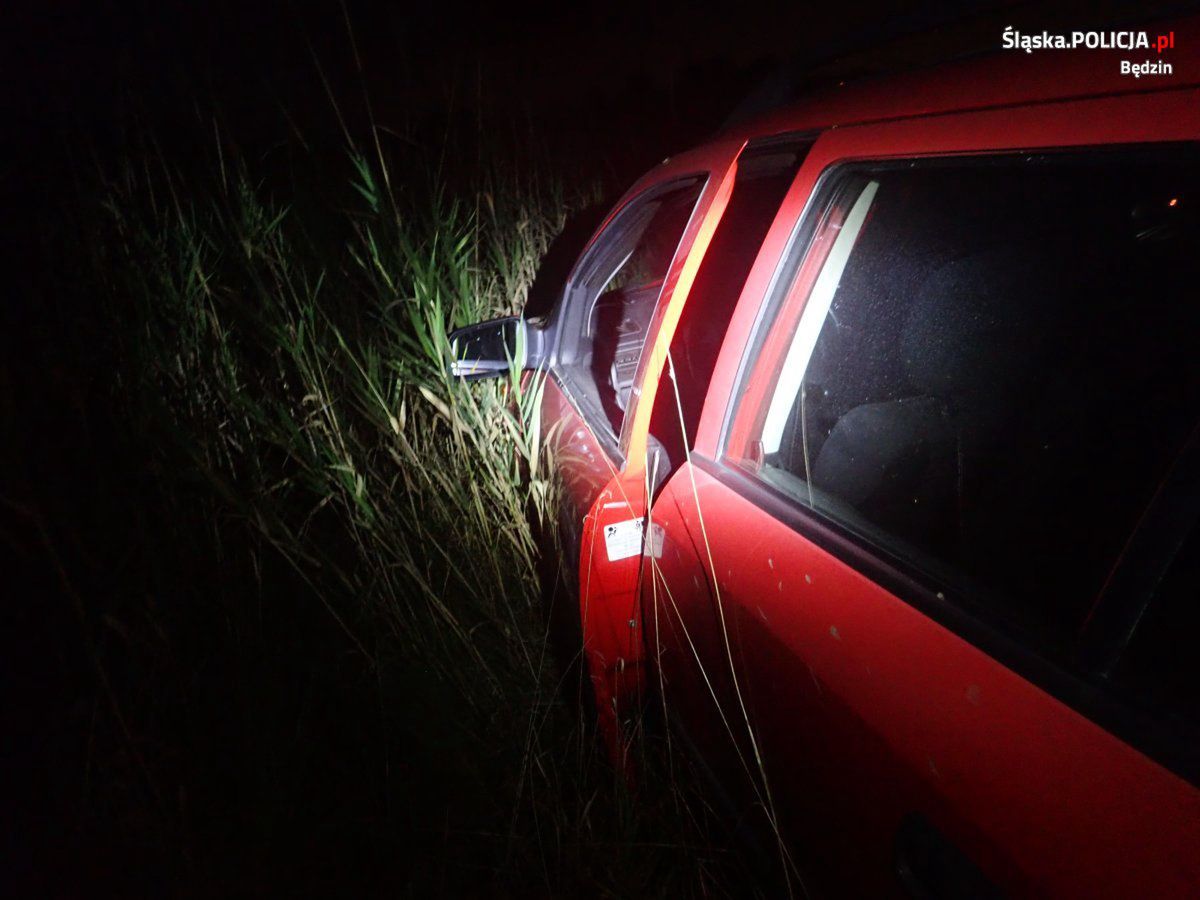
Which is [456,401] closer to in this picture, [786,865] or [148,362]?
[148,362]

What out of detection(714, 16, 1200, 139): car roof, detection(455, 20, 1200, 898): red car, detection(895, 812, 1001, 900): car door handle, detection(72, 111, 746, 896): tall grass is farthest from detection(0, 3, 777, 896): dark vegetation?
detection(714, 16, 1200, 139): car roof

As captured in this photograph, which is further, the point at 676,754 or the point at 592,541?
the point at 676,754

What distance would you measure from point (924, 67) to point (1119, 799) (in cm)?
116

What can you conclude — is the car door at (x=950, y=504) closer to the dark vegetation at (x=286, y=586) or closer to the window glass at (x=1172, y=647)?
the window glass at (x=1172, y=647)

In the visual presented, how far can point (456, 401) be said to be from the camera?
6.35ft

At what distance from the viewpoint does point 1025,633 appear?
751mm

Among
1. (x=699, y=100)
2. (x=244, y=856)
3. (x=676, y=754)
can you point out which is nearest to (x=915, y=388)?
(x=676, y=754)

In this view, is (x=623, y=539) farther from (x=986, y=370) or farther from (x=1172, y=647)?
(x=1172, y=647)

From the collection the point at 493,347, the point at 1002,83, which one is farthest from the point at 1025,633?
the point at 493,347

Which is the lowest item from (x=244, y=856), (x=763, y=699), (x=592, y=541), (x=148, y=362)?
(x=244, y=856)

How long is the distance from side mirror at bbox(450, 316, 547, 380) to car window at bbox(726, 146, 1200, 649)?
3.20ft

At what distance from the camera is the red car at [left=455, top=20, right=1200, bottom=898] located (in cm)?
66

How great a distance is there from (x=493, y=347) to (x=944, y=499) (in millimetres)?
1526

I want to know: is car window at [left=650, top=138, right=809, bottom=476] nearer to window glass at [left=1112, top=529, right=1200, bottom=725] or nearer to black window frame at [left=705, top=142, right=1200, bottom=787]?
black window frame at [left=705, top=142, right=1200, bottom=787]
